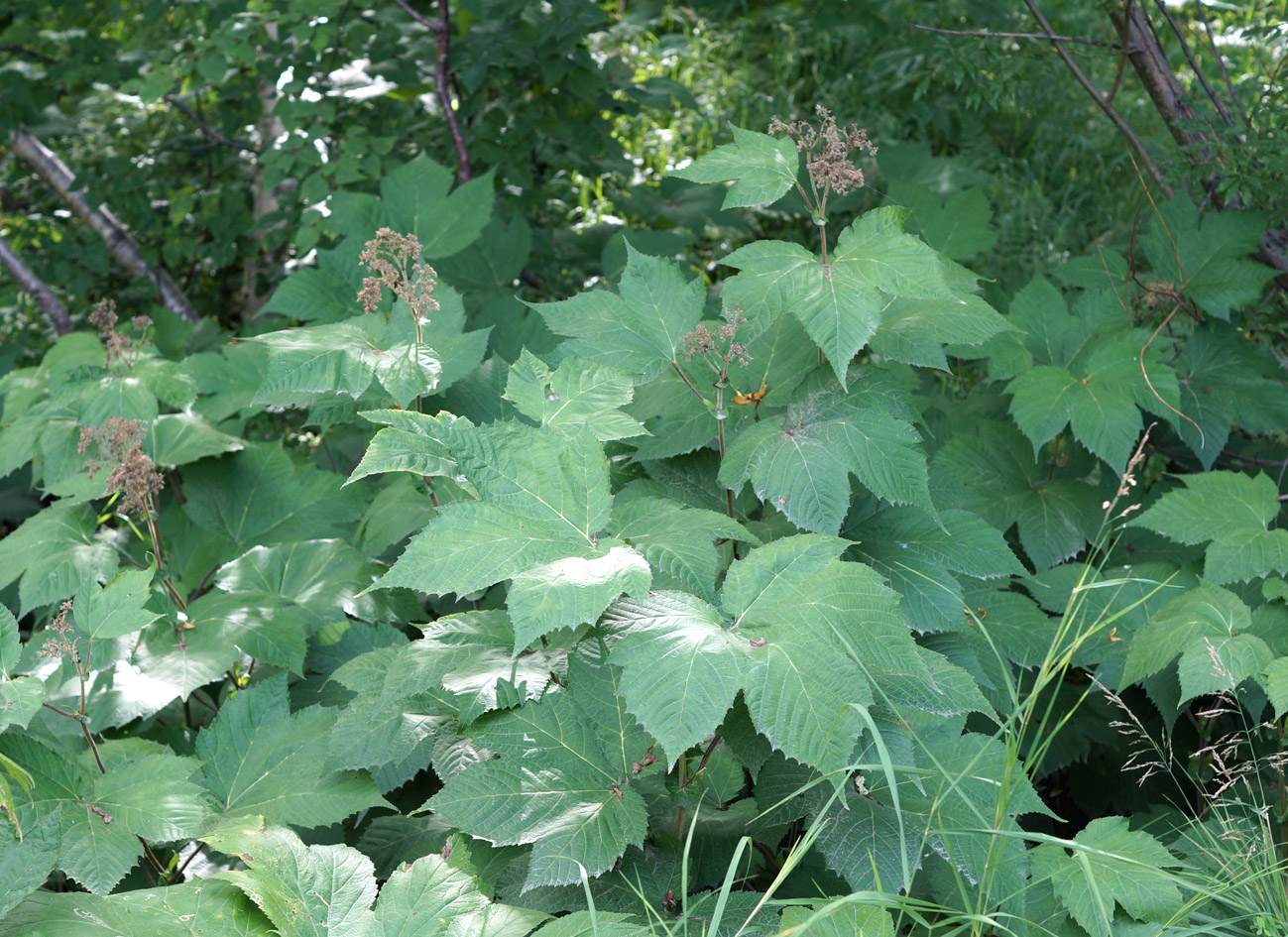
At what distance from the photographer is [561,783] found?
52.0 inches

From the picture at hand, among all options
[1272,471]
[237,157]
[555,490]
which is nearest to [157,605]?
[555,490]

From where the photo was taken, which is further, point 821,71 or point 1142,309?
point 821,71

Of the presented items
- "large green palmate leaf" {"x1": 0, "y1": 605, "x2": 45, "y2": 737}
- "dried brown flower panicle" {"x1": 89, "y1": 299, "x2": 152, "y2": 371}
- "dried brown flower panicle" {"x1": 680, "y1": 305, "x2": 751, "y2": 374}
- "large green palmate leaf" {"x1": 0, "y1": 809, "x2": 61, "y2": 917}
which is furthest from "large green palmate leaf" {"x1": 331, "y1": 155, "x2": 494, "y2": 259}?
"large green palmate leaf" {"x1": 0, "y1": 809, "x2": 61, "y2": 917}

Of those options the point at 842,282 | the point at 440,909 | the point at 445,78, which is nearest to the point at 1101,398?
the point at 842,282

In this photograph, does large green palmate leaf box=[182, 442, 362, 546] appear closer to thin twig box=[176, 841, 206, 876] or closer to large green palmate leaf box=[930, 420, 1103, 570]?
thin twig box=[176, 841, 206, 876]

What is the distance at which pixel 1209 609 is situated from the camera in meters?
1.80

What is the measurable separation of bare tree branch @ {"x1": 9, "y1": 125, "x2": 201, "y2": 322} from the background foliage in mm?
797

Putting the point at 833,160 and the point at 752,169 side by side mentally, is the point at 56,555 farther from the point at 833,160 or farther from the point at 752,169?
the point at 833,160

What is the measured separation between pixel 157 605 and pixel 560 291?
77.0 inches

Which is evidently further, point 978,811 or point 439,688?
point 439,688

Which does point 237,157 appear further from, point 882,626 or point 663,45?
point 882,626

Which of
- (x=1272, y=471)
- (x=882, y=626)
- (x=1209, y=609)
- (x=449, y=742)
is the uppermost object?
(x=882, y=626)

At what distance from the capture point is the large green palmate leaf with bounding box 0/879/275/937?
1.22m

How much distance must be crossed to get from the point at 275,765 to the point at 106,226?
3.14 metres
